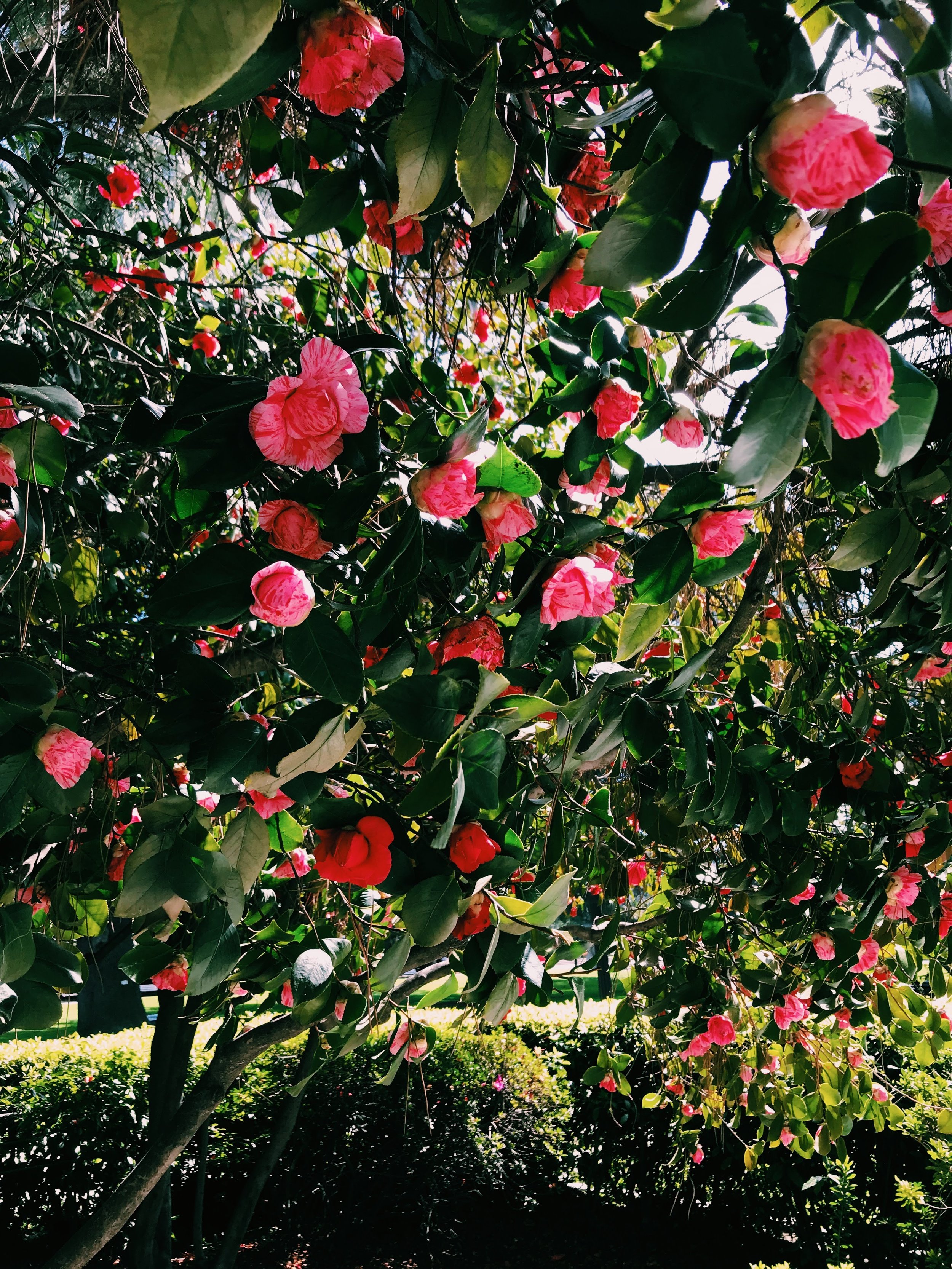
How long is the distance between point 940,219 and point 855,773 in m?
1.16

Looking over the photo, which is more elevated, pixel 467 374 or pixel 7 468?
pixel 7 468

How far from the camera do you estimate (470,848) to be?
81 cm

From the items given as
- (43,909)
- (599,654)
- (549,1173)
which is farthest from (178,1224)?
(599,654)

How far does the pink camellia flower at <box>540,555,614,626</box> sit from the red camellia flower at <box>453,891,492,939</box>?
29cm

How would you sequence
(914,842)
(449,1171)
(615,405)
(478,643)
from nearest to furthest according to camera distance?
(615,405)
(478,643)
(914,842)
(449,1171)

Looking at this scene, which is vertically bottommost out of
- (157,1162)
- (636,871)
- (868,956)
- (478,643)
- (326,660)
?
(157,1162)

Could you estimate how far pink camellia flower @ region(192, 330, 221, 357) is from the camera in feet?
6.86

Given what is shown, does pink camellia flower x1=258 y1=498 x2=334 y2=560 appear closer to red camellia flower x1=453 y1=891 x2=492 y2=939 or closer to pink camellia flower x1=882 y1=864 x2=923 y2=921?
red camellia flower x1=453 y1=891 x2=492 y2=939

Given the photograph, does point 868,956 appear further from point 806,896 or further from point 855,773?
point 855,773

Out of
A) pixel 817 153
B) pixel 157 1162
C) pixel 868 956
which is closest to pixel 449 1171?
pixel 157 1162

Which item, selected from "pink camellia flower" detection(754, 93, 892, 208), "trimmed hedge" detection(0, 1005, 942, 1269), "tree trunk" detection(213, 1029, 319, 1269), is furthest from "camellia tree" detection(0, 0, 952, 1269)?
"trimmed hedge" detection(0, 1005, 942, 1269)

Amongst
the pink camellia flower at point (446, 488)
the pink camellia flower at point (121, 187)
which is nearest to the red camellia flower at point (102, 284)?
the pink camellia flower at point (121, 187)

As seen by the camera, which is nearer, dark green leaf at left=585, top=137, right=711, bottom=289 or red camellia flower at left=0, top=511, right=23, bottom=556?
dark green leaf at left=585, top=137, right=711, bottom=289

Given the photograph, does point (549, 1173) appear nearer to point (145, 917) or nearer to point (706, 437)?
point (145, 917)
